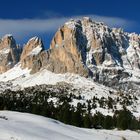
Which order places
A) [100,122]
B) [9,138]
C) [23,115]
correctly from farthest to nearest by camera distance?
[100,122] < [23,115] < [9,138]

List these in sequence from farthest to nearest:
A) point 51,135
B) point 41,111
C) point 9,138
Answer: point 41,111
point 51,135
point 9,138

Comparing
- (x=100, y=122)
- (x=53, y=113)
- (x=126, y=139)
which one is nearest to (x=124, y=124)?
(x=100, y=122)

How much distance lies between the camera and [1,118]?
3503cm

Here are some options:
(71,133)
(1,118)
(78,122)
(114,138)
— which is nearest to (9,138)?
(1,118)

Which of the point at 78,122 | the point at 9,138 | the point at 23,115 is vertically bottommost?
the point at 9,138

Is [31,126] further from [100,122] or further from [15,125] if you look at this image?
[100,122]

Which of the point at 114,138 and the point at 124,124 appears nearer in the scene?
the point at 114,138

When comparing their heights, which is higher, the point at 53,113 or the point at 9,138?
the point at 53,113

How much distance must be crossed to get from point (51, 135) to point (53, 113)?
6396 inches

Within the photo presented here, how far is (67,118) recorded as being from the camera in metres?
160

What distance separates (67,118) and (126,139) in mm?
118672

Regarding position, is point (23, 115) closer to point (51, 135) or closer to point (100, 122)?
point (51, 135)

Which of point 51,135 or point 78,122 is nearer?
point 51,135

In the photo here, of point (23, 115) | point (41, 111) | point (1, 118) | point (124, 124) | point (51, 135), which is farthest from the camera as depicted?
point (41, 111)
